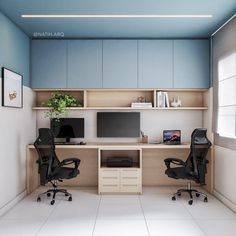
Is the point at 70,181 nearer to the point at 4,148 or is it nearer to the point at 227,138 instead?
the point at 4,148

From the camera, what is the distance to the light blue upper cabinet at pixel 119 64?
520cm

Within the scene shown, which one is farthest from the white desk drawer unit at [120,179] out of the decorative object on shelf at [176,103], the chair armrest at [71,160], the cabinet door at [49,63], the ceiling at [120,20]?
the ceiling at [120,20]

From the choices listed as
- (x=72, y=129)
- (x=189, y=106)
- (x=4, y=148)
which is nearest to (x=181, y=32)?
(x=189, y=106)

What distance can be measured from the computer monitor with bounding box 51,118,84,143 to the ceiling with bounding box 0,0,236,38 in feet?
5.26

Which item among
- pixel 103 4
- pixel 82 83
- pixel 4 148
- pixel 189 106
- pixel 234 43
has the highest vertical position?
pixel 103 4

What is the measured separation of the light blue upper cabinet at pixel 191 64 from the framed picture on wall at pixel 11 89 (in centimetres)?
281

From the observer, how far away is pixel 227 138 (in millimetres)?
4301

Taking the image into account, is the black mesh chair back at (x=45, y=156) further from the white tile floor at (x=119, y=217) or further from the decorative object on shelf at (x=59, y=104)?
the decorative object on shelf at (x=59, y=104)

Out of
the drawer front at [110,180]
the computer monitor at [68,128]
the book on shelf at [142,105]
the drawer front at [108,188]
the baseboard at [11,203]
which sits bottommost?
the baseboard at [11,203]

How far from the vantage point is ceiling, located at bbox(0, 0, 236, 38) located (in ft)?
12.0

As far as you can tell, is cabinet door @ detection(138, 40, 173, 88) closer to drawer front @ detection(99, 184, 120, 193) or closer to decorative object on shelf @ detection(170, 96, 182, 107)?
decorative object on shelf @ detection(170, 96, 182, 107)

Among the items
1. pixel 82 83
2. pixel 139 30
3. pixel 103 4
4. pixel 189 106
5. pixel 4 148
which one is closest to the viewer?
pixel 103 4

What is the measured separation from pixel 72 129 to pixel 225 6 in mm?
3345

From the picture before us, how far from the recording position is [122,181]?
4883 mm
